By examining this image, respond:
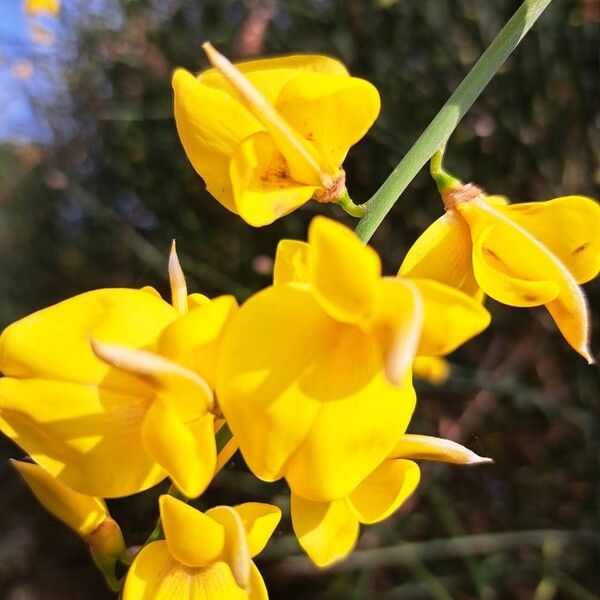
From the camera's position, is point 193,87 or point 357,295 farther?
point 193,87

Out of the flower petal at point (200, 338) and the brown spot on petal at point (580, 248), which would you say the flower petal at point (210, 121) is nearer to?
the flower petal at point (200, 338)

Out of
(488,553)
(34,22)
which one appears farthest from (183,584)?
(34,22)

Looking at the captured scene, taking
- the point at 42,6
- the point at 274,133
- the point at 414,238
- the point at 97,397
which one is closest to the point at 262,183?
the point at 274,133

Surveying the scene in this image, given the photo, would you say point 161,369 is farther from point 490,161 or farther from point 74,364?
point 490,161

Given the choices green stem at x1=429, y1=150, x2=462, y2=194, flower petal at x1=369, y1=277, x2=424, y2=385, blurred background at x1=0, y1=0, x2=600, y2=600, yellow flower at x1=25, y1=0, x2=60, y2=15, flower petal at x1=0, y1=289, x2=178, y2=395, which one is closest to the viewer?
flower petal at x1=369, y1=277, x2=424, y2=385

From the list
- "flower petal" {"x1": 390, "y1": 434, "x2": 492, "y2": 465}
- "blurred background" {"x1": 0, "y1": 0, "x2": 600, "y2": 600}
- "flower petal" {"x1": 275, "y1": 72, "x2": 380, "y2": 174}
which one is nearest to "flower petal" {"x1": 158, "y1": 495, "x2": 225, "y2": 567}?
"flower petal" {"x1": 390, "y1": 434, "x2": 492, "y2": 465}

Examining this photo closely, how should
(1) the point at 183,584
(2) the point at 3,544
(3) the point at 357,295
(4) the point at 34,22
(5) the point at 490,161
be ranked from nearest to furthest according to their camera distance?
(3) the point at 357,295
(1) the point at 183,584
(5) the point at 490,161
(2) the point at 3,544
(4) the point at 34,22

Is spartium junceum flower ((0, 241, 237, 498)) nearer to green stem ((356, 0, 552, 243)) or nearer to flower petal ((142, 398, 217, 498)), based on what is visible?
flower petal ((142, 398, 217, 498))
